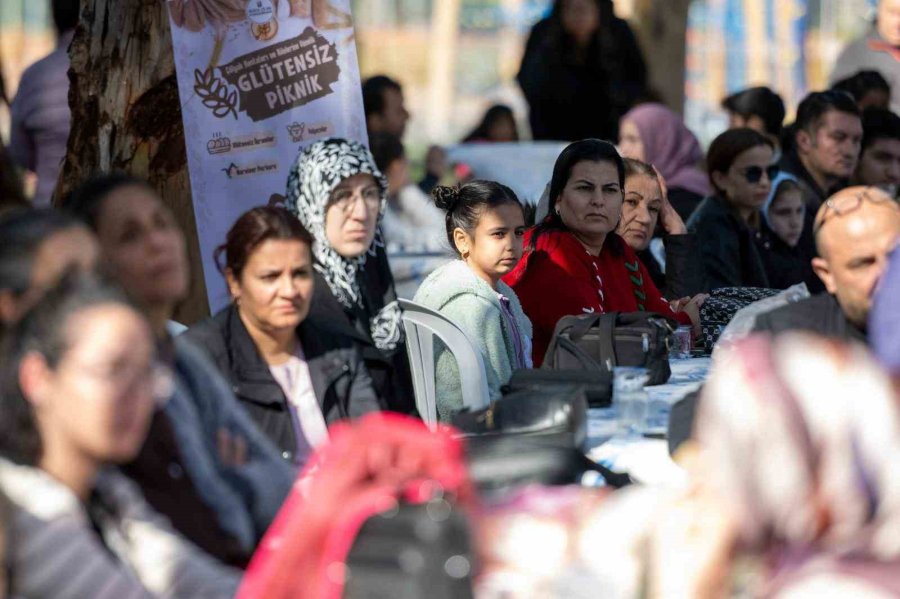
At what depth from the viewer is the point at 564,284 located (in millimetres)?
5680

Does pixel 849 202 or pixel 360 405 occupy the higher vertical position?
pixel 849 202

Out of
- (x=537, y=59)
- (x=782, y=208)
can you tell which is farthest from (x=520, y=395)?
(x=537, y=59)

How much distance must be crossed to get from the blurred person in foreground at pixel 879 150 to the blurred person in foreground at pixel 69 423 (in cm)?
669

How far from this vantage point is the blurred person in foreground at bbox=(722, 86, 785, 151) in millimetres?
9117

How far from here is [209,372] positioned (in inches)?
134

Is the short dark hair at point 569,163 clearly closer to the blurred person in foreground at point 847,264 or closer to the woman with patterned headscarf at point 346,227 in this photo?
the woman with patterned headscarf at point 346,227

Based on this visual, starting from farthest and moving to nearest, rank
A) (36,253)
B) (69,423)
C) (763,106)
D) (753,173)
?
1. (763,106)
2. (753,173)
3. (36,253)
4. (69,423)

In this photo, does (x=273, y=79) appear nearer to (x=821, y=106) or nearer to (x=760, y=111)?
(x=821, y=106)

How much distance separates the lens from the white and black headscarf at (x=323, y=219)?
15.0 ft

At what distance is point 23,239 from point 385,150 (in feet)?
19.3

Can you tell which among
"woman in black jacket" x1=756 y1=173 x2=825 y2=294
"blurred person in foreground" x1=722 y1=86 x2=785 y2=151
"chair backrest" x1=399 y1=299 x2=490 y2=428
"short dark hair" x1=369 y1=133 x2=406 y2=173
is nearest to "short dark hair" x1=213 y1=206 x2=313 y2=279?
"chair backrest" x1=399 y1=299 x2=490 y2=428

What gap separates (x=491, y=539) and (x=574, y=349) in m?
2.27

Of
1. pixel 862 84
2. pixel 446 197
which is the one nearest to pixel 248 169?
pixel 446 197

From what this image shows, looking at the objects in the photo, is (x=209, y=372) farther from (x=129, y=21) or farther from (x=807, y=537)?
(x=129, y=21)
